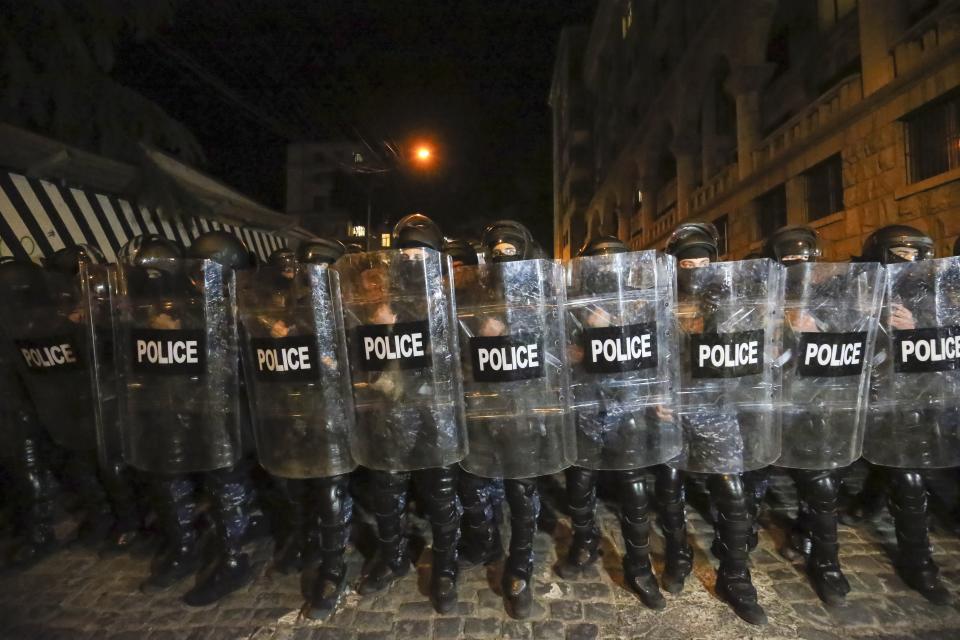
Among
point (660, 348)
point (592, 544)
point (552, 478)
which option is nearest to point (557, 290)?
point (660, 348)

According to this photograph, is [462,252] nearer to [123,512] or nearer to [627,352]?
[627,352]

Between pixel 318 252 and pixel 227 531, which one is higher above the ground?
pixel 318 252

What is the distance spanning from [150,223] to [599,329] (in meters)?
7.59

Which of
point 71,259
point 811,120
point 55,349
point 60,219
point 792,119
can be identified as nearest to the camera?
point 55,349

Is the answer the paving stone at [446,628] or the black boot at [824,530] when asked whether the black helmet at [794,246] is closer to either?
the black boot at [824,530]

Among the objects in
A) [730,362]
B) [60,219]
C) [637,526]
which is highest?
[60,219]

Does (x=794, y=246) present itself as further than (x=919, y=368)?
Yes

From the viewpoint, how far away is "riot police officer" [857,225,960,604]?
2779mm

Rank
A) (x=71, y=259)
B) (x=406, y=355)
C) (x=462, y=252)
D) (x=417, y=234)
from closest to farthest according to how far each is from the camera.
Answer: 1. (x=406, y=355)
2. (x=417, y=234)
3. (x=462, y=252)
4. (x=71, y=259)

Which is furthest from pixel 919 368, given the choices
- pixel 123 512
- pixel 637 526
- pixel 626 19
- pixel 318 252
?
pixel 626 19

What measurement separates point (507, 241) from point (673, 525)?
1.96 metres

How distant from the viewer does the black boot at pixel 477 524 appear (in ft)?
10.1

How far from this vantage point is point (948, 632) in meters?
2.59

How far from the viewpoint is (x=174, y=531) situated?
10.6ft
